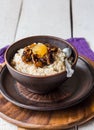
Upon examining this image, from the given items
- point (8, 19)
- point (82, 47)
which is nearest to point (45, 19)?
point (8, 19)

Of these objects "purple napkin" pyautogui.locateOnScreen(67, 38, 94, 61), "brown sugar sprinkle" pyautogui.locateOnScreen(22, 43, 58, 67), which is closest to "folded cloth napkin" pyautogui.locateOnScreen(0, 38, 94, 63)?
"purple napkin" pyautogui.locateOnScreen(67, 38, 94, 61)

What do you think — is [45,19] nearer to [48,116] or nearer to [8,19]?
[8,19]

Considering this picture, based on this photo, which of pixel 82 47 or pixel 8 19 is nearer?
pixel 82 47

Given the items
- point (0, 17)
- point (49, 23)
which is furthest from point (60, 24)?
point (0, 17)

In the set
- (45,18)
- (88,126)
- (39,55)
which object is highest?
(39,55)

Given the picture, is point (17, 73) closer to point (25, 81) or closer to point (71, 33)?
point (25, 81)

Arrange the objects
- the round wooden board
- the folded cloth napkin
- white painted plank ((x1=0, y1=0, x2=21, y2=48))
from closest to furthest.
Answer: the round wooden board, the folded cloth napkin, white painted plank ((x1=0, y1=0, x2=21, y2=48))

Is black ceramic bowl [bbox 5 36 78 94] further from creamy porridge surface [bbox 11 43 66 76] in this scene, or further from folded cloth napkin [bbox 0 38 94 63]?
folded cloth napkin [bbox 0 38 94 63]
